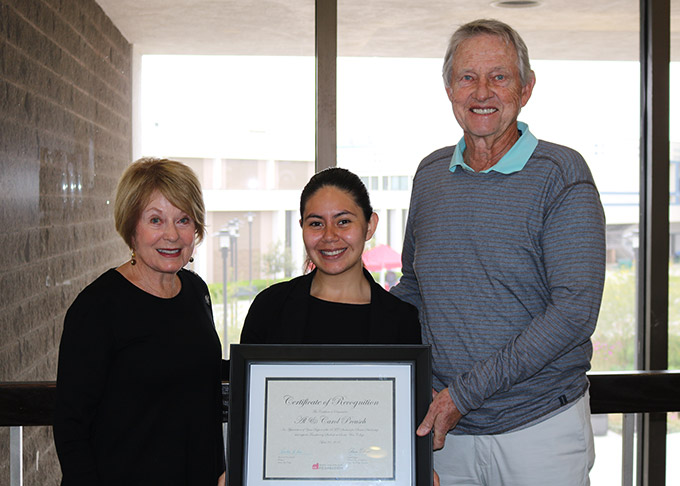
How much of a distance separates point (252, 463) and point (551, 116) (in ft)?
7.53

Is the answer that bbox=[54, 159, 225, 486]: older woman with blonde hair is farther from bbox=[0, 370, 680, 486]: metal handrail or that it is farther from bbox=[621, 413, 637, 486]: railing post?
bbox=[621, 413, 637, 486]: railing post

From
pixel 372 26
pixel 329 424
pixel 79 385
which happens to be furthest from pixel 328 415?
pixel 372 26

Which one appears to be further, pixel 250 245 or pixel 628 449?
pixel 628 449

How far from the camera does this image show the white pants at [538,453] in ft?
5.49

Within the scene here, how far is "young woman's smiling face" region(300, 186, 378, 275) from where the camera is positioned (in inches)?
67.9

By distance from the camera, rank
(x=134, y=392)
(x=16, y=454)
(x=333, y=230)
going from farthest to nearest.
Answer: (x=16, y=454), (x=333, y=230), (x=134, y=392)

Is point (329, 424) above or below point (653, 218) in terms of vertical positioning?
below

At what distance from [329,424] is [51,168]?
71.6 inches

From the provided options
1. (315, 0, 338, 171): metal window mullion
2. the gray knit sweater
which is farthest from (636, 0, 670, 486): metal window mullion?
the gray knit sweater

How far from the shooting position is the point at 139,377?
162cm

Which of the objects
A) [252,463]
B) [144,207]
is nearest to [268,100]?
[144,207]

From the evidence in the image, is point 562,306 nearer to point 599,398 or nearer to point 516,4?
point 599,398

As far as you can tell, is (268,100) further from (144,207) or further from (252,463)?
(252,463)

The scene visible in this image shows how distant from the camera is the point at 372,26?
314 cm
